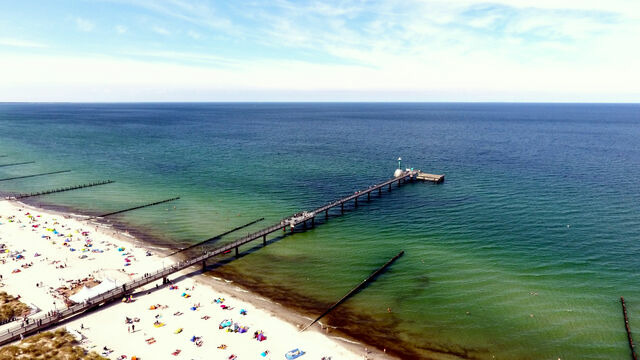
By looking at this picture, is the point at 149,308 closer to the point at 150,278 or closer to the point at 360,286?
the point at 150,278

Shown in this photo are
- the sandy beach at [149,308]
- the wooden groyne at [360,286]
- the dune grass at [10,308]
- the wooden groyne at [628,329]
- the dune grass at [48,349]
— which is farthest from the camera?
the wooden groyne at [360,286]

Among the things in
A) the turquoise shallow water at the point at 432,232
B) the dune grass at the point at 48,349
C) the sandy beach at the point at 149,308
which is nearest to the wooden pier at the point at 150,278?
the sandy beach at the point at 149,308

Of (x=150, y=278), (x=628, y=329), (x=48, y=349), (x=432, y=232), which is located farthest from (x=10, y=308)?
(x=628, y=329)

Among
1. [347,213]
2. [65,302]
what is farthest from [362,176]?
[65,302]

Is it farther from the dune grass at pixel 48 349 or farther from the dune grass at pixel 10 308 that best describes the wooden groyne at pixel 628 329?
the dune grass at pixel 10 308

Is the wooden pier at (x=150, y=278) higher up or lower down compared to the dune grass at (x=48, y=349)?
higher up

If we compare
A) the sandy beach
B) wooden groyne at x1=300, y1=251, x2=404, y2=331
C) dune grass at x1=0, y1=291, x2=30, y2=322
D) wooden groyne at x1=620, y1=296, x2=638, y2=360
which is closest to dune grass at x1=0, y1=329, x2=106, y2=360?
the sandy beach

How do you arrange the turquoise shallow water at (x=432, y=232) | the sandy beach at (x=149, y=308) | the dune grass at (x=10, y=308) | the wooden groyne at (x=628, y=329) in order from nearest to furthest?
1. the wooden groyne at (x=628, y=329)
2. the sandy beach at (x=149, y=308)
3. the dune grass at (x=10, y=308)
4. the turquoise shallow water at (x=432, y=232)
